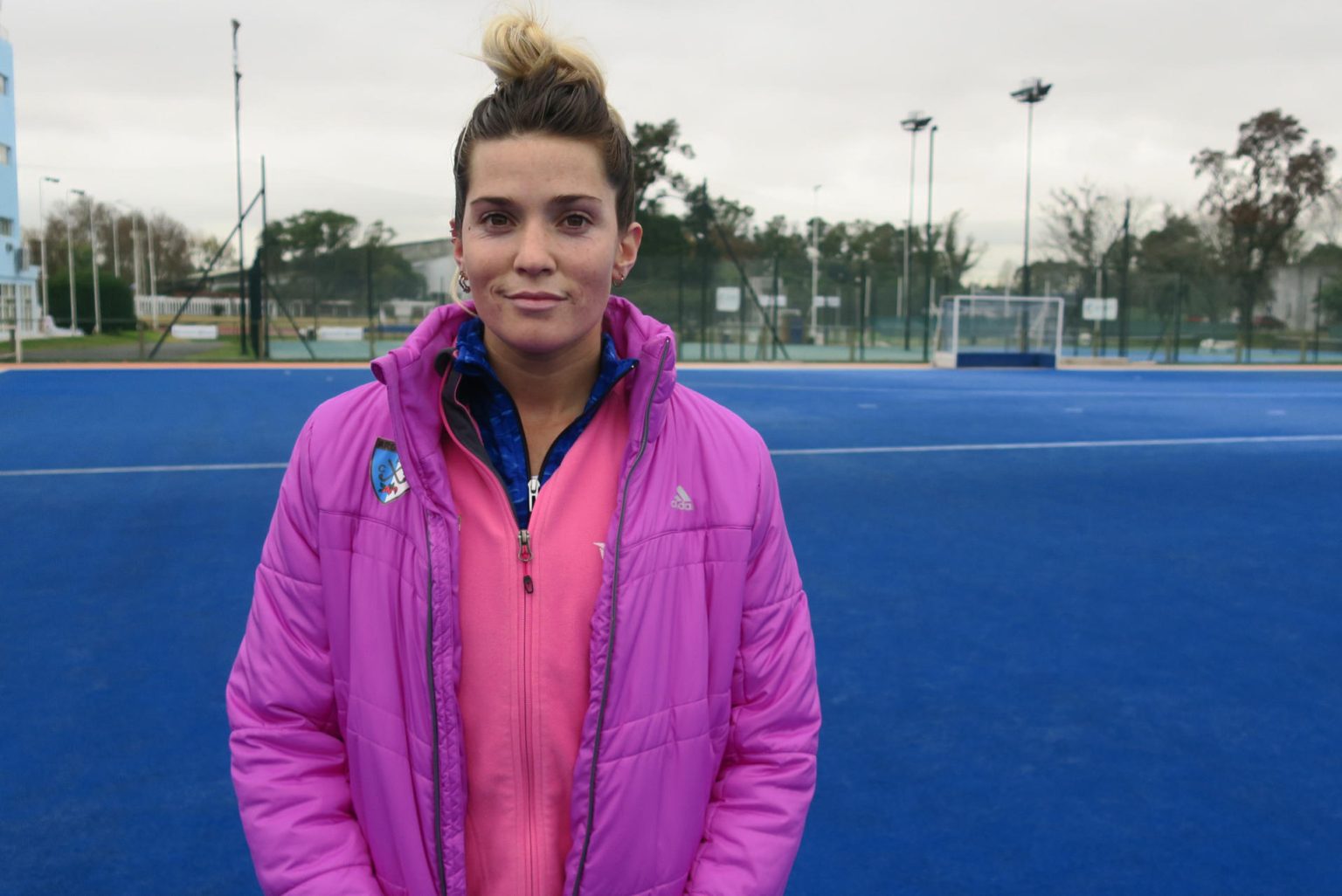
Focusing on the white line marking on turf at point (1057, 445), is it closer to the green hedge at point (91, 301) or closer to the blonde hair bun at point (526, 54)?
the blonde hair bun at point (526, 54)

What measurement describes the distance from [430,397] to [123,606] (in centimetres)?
441

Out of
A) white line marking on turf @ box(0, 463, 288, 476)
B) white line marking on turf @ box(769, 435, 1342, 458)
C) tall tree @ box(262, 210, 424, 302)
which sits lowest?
white line marking on turf @ box(0, 463, 288, 476)

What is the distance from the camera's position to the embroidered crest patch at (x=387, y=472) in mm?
1749

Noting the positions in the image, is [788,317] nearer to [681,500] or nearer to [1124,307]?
[1124,307]

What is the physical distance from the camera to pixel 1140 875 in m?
3.18

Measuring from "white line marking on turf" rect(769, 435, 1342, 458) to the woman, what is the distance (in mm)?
9112

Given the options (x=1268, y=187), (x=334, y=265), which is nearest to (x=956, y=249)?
(x=1268, y=187)

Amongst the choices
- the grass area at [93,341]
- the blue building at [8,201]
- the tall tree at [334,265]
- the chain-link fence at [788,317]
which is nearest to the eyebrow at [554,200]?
the chain-link fence at [788,317]

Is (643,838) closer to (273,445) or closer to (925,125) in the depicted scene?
(273,445)

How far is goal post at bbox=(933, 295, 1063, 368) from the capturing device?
99.8ft

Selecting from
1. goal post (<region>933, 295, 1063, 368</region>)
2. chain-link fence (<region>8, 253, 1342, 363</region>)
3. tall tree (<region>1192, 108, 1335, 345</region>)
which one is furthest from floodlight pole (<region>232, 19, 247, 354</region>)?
tall tree (<region>1192, 108, 1335, 345</region>)

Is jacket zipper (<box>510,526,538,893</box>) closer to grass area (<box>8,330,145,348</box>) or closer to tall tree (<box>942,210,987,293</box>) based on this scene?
grass area (<box>8,330,145,348</box>)

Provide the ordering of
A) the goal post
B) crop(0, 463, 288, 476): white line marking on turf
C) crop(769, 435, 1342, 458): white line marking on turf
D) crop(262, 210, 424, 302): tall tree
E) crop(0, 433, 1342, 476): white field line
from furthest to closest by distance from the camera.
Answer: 1. the goal post
2. crop(262, 210, 424, 302): tall tree
3. crop(769, 435, 1342, 458): white line marking on turf
4. crop(0, 433, 1342, 476): white field line
5. crop(0, 463, 288, 476): white line marking on turf

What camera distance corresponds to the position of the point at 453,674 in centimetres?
168
